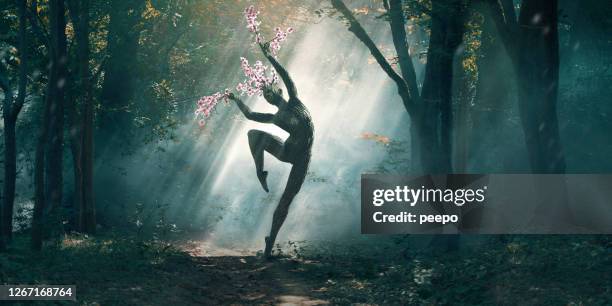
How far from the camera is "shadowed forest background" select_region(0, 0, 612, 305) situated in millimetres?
12555

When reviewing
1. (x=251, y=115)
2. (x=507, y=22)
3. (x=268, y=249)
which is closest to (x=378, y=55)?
(x=507, y=22)

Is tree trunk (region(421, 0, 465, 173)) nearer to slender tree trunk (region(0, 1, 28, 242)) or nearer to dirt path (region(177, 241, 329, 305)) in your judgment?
dirt path (region(177, 241, 329, 305))

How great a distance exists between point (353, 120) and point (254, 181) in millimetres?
12540

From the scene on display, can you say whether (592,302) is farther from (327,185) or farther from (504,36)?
(327,185)

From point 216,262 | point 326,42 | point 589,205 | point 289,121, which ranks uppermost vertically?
point 326,42

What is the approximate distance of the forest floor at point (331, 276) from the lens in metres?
10.7

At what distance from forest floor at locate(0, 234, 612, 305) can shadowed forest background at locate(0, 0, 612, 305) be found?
0.06m

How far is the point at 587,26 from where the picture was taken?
93.0ft

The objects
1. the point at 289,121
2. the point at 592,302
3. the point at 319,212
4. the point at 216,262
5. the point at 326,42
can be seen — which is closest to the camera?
the point at 592,302

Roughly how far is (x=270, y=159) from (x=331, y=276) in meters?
21.4

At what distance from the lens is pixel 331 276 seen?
14359 mm

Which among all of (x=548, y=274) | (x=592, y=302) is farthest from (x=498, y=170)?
(x=592, y=302)

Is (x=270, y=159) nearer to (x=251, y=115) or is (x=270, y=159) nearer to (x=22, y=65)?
(x=251, y=115)

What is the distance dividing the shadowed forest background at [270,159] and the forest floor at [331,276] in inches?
2.3
